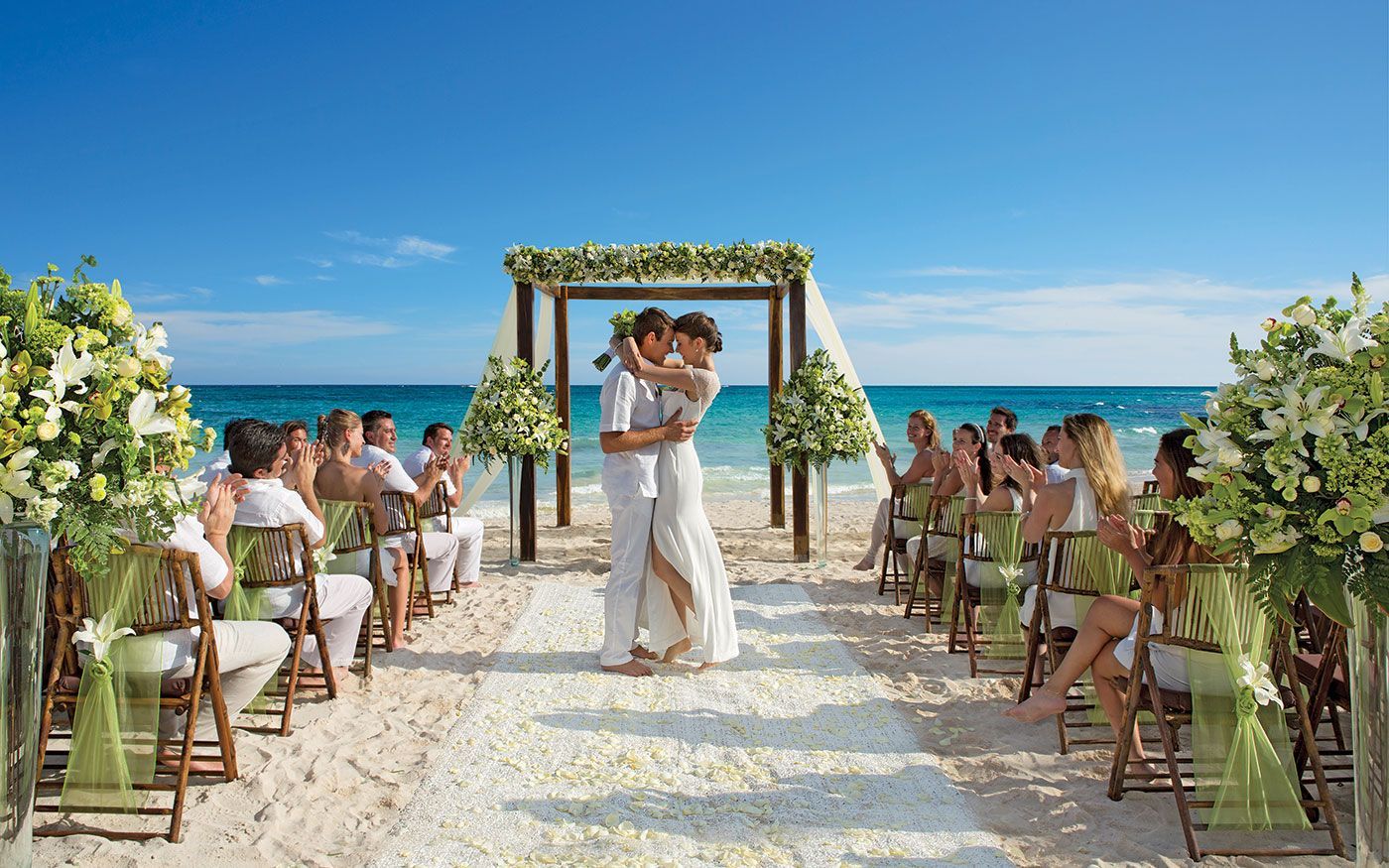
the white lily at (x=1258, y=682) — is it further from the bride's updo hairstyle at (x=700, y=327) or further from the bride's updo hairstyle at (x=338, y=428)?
the bride's updo hairstyle at (x=338, y=428)

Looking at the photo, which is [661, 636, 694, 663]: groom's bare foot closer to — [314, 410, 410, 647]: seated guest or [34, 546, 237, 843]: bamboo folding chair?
[314, 410, 410, 647]: seated guest

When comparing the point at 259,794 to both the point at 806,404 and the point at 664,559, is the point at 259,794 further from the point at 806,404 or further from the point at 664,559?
the point at 806,404

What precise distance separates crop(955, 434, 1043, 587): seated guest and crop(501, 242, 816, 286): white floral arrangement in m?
3.45

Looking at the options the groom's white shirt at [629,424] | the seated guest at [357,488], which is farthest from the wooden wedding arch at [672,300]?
the groom's white shirt at [629,424]

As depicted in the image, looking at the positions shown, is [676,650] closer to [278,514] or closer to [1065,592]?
[1065,592]

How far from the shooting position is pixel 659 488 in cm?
534

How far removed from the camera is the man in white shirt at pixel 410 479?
6461 millimetres

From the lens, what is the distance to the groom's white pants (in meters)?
5.32

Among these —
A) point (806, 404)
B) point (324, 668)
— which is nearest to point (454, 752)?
point (324, 668)

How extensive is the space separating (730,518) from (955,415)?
110 feet

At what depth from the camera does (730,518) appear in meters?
13.9

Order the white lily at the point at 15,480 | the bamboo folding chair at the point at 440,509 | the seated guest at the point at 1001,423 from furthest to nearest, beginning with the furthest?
the seated guest at the point at 1001,423, the bamboo folding chair at the point at 440,509, the white lily at the point at 15,480

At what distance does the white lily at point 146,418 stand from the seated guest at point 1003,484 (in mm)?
4408

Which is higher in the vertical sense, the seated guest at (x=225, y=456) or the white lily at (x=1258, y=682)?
the seated guest at (x=225, y=456)
